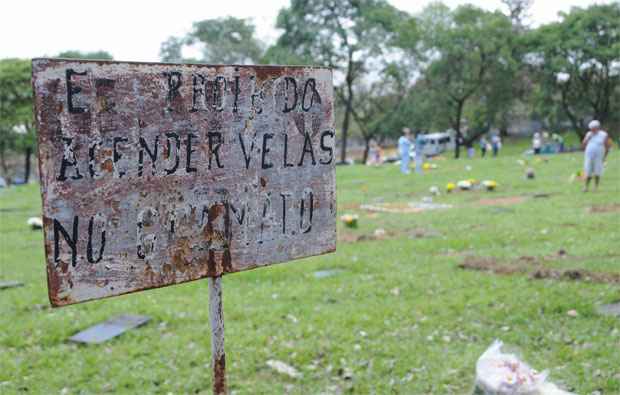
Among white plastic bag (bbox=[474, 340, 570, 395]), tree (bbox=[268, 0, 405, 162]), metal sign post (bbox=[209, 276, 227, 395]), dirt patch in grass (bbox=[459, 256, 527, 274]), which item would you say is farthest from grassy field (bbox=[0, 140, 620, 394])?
tree (bbox=[268, 0, 405, 162])

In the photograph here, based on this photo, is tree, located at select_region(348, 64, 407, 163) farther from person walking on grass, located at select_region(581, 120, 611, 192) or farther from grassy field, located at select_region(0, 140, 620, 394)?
grassy field, located at select_region(0, 140, 620, 394)

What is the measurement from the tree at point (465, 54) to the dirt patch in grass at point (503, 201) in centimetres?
2339

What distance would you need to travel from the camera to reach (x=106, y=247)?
2.30m

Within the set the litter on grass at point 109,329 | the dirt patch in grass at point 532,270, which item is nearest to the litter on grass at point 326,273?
the dirt patch in grass at point 532,270

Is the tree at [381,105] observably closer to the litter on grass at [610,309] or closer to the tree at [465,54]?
the tree at [465,54]

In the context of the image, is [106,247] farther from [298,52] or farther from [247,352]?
[298,52]

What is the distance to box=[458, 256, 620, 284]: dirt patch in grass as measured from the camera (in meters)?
6.26

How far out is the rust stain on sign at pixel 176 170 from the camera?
218 cm

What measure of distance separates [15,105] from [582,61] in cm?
3433

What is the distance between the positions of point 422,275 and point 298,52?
93.6ft

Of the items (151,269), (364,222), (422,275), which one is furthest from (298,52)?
(151,269)

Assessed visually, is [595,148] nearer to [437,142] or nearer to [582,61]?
[582,61]

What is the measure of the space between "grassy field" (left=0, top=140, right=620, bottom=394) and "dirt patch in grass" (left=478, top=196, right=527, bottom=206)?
313cm

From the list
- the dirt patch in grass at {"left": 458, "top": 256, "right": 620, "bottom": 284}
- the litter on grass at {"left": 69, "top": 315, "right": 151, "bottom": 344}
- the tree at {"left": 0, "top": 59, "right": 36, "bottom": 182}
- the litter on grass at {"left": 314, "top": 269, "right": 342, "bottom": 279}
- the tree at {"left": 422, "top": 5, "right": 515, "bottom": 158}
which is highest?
the tree at {"left": 422, "top": 5, "right": 515, "bottom": 158}
